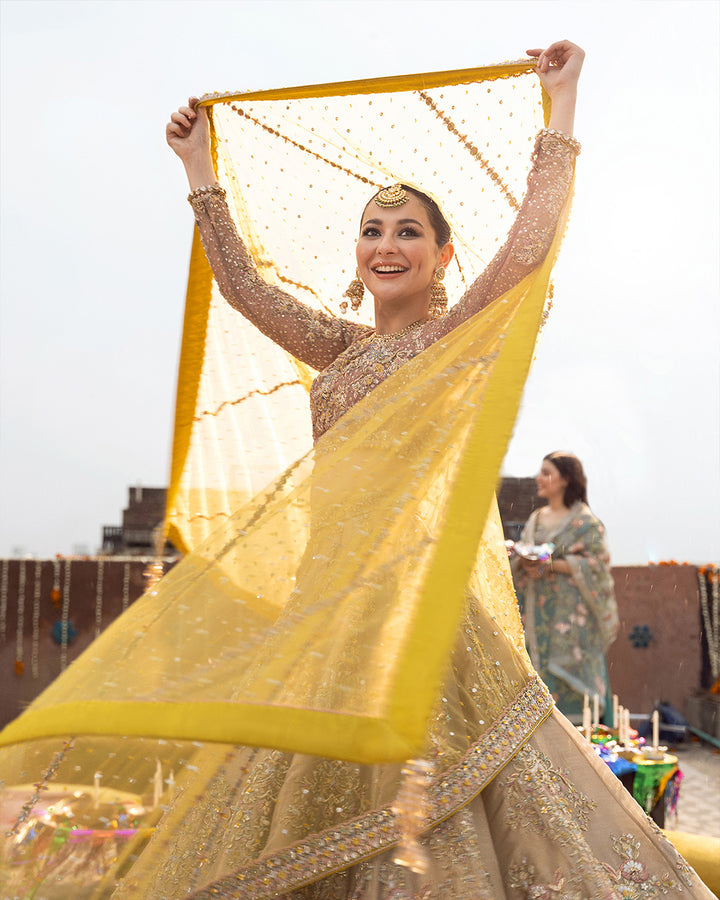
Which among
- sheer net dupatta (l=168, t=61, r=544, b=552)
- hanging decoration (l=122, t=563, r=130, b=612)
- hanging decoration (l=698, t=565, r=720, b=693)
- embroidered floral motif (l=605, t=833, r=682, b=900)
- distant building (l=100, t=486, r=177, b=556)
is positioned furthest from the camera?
distant building (l=100, t=486, r=177, b=556)

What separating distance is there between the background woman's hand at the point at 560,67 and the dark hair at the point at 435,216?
0.32m

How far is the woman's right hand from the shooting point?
1.92 metres

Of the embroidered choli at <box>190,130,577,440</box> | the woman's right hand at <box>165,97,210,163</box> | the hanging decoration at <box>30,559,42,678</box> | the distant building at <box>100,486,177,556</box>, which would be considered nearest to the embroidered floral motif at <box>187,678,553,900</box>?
the embroidered choli at <box>190,130,577,440</box>

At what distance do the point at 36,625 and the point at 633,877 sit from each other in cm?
515

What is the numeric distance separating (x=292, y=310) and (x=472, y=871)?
1.17 meters

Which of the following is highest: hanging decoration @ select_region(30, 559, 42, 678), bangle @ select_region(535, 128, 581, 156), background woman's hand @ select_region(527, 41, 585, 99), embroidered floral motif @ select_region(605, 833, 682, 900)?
background woman's hand @ select_region(527, 41, 585, 99)

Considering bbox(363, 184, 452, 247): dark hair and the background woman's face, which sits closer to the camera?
bbox(363, 184, 452, 247): dark hair

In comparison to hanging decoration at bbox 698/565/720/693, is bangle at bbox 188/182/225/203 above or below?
above

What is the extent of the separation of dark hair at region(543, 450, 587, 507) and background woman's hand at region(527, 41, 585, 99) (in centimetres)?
306

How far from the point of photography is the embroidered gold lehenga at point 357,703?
0.96m

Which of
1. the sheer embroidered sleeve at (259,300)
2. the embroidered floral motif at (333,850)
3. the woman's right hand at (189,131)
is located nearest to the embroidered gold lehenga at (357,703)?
the embroidered floral motif at (333,850)

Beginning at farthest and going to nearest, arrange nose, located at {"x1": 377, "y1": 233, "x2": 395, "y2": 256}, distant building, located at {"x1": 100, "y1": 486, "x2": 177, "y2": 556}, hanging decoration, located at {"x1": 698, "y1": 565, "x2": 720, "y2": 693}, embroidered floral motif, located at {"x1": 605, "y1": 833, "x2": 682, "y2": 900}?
distant building, located at {"x1": 100, "y1": 486, "x2": 177, "y2": 556}, hanging decoration, located at {"x1": 698, "y1": 565, "x2": 720, "y2": 693}, nose, located at {"x1": 377, "y1": 233, "x2": 395, "y2": 256}, embroidered floral motif, located at {"x1": 605, "y1": 833, "x2": 682, "y2": 900}

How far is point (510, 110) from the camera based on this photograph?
1.77 m

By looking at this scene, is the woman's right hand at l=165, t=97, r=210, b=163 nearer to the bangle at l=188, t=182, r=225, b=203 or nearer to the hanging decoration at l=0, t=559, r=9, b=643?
the bangle at l=188, t=182, r=225, b=203
